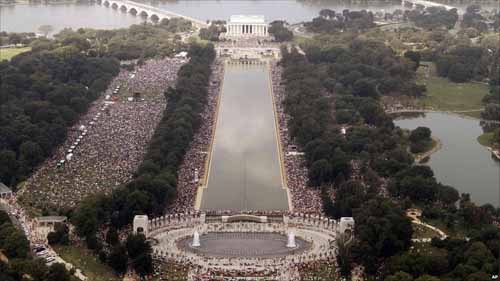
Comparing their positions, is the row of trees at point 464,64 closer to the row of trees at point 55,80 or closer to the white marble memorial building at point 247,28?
the white marble memorial building at point 247,28

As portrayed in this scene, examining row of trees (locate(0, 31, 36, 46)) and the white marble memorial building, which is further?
the white marble memorial building

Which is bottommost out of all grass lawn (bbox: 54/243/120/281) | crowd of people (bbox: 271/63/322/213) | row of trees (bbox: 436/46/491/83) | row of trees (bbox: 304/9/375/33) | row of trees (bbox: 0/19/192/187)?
grass lawn (bbox: 54/243/120/281)

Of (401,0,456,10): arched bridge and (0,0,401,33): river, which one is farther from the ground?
(401,0,456,10): arched bridge


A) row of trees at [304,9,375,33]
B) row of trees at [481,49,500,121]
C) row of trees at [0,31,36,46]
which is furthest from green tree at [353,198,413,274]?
row of trees at [0,31,36,46]

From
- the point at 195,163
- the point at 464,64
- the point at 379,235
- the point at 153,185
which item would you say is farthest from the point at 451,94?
the point at 153,185

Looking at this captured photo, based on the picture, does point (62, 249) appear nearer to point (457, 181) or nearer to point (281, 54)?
point (457, 181)

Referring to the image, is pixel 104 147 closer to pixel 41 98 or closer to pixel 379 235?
pixel 41 98

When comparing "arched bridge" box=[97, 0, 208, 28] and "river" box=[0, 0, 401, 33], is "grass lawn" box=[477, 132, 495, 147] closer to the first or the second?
"arched bridge" box=[97, 0, 208, 28]

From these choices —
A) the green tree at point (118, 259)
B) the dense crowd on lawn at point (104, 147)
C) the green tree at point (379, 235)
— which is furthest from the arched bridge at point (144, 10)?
the green tree at point (118, 259)
